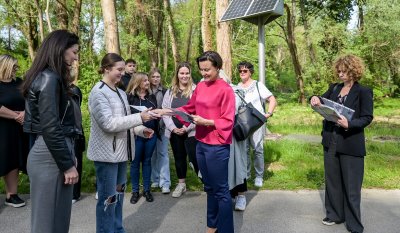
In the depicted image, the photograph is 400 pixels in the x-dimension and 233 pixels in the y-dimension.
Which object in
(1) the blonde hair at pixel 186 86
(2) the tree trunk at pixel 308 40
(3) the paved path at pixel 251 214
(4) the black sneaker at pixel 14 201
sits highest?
(2) the tree trunk at pixel 308 40

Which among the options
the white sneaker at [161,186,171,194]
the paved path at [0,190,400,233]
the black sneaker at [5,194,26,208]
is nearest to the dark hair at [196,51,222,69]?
the paved path at [0,190,400,233]

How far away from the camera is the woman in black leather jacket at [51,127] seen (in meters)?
2.58

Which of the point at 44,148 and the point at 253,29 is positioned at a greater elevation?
the point at 253,29

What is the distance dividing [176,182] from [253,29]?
2342cm

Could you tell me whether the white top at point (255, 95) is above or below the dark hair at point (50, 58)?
below

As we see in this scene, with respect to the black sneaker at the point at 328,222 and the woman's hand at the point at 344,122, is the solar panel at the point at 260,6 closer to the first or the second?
the woman's hand at the point at 344,122

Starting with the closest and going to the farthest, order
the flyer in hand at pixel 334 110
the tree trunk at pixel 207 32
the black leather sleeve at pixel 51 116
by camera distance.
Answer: the black leather sleeve at pixel 51 116 → the flyer in hand at pixel 334 110 → the tree trunk at pixel 207 32

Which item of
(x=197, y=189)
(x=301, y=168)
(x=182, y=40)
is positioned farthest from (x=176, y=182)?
(x=182, y=40)

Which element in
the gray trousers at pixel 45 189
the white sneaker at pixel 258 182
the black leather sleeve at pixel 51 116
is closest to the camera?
the black leather sleeve at pixel 51 116

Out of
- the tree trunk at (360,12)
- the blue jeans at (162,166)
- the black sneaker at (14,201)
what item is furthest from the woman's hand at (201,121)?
the tree trunk at (360,12)

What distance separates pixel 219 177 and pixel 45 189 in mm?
1674

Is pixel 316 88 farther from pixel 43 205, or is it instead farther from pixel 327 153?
pixel 43 205

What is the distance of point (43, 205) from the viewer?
2.74 m

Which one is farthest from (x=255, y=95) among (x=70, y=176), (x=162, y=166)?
(x=70, y=176)
